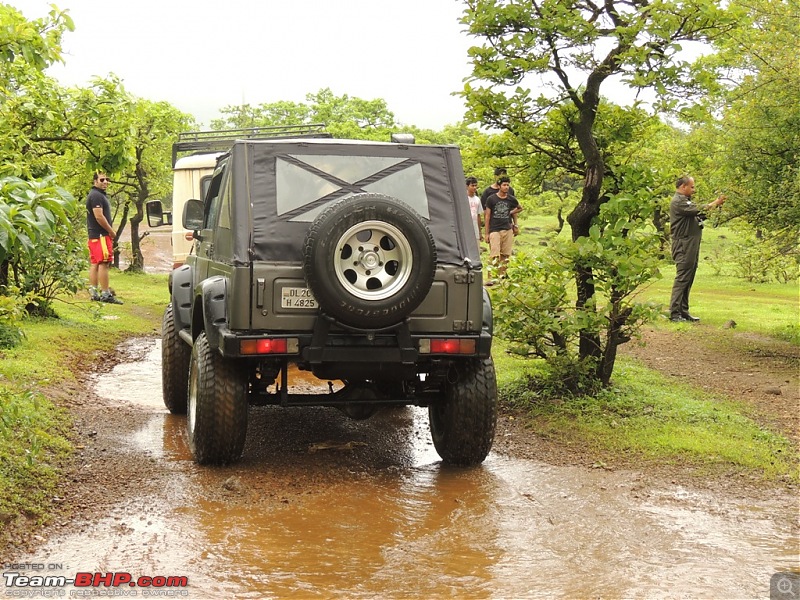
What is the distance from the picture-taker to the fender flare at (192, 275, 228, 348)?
6.24m

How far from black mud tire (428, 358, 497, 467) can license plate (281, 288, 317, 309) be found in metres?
1.16

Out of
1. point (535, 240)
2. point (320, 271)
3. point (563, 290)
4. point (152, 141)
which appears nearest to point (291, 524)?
point (320, 271)

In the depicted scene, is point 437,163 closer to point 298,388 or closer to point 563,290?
point 563,290

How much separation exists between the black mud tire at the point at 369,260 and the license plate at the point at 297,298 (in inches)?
8.8

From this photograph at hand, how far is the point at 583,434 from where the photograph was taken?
7.50 m

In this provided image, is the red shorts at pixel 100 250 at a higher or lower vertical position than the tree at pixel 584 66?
lower

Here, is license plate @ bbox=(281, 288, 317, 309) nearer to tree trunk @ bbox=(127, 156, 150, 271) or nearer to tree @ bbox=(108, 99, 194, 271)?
tree @ bbox=(108, 99, 194, 271)

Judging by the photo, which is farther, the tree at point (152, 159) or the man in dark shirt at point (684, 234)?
the tree at point (152, 159)

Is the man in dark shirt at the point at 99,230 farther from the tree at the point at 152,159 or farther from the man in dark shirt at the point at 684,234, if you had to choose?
the tree at the point at 152,159

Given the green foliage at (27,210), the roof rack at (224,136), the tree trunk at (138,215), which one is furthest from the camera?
the tree trunk at (138,215)

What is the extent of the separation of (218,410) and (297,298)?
898 mm

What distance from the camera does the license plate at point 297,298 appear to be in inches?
241

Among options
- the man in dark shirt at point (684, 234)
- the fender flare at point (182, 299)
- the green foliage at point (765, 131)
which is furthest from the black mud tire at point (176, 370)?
the man in dark shirt at point (684, 234)

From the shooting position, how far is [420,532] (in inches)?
209
